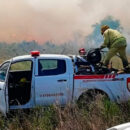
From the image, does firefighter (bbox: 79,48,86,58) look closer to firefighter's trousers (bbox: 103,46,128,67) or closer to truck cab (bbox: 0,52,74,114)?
firefighter's trousers (bbox: 103,46,128,67)

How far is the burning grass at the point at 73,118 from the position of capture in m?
5.66

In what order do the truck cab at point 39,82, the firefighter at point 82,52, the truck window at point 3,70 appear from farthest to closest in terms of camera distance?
the firefighter at point 82,52
the truck window at point 3,70
the truck cab at point 39,82

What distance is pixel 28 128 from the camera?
20.2ft

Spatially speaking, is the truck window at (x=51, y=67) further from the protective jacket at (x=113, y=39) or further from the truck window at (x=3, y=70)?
the protective jacket at (x=113, y=39)

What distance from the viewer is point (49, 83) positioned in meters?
8.16

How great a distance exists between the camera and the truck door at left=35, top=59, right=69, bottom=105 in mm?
8031

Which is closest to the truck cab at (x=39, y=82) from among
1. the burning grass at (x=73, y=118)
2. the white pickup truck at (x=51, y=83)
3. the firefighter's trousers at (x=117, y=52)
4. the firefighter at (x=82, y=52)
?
the white pickup truck at (x=51, y=83)

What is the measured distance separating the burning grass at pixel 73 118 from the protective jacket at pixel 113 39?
3.38 m

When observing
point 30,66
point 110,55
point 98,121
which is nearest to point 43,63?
point 30,66

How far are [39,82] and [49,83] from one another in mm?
252

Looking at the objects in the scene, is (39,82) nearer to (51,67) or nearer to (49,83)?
(49,83)

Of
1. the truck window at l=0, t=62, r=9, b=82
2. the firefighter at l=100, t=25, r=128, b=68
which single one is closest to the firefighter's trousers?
the firefighter at l=100, t=25, r=128, b=68

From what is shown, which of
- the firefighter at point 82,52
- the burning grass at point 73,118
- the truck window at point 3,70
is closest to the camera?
the burning grass at point 73,118

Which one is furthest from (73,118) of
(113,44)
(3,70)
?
(113,44)
